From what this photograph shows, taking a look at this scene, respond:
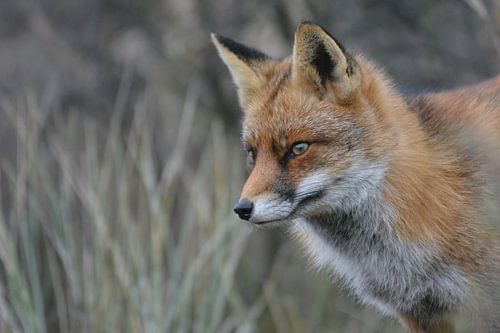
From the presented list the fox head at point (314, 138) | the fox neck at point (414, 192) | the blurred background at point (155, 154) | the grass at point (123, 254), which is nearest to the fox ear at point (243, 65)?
the fox head at point (314, 138)

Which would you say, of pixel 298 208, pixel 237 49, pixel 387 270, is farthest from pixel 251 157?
pixel 387 270

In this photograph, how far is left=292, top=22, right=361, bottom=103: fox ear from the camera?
14.3ft

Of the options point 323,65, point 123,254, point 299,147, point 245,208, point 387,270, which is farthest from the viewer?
point 123,254

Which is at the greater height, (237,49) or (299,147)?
(237,49)

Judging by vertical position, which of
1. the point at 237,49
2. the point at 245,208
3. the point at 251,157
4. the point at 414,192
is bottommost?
the point at 414,192

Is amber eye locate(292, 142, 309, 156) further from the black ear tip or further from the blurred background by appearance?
the blurred background

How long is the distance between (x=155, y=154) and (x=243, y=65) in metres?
5.03

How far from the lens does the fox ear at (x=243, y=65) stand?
489cm

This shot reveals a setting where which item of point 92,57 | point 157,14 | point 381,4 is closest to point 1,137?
point 92,57

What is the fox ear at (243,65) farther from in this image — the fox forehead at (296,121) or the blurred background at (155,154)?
the blurred background at (155,154)

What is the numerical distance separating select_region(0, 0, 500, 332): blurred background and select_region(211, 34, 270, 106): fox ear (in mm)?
1119

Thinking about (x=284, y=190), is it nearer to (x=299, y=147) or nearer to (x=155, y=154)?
(x=299, y=147)

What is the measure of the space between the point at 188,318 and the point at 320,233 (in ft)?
6.65

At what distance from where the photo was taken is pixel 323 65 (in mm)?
4492
